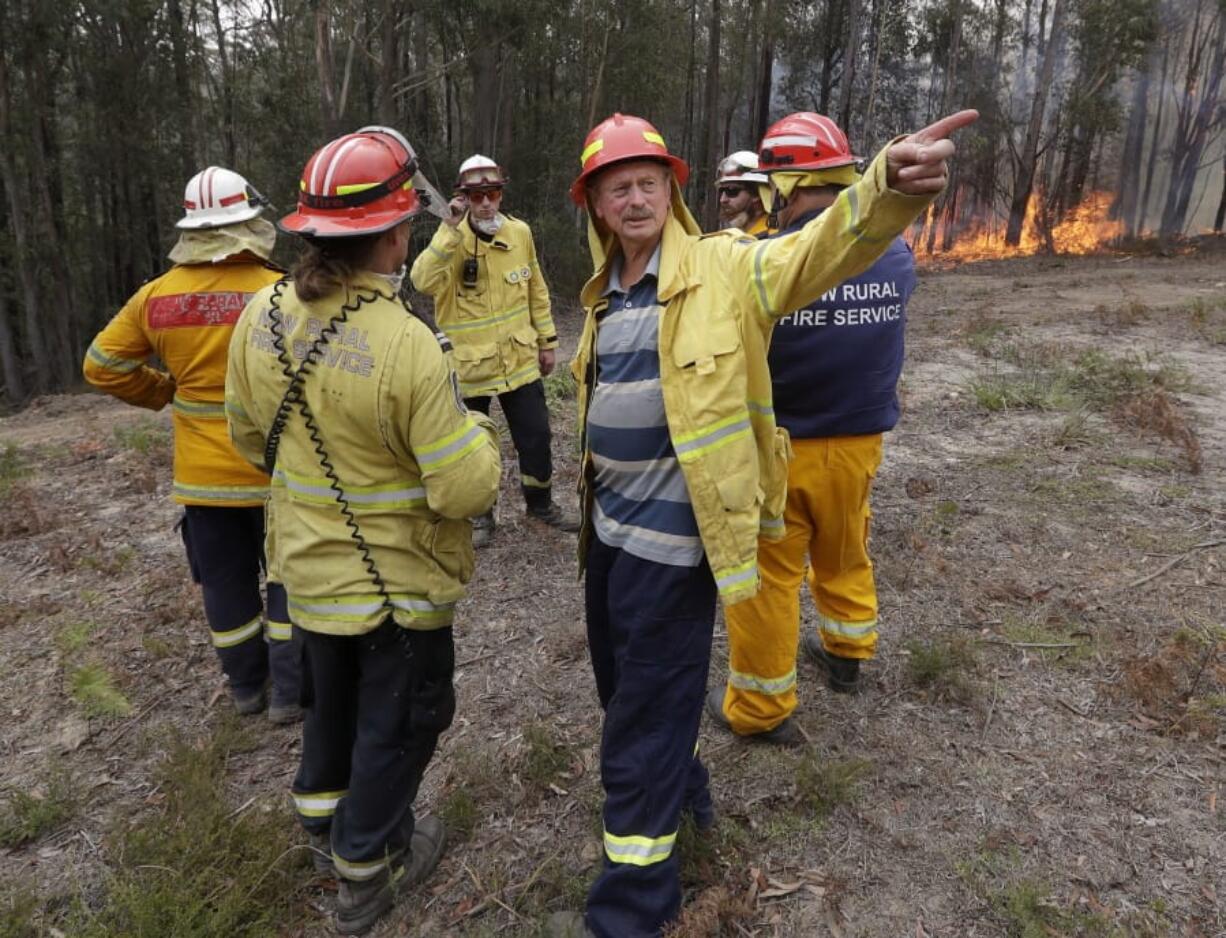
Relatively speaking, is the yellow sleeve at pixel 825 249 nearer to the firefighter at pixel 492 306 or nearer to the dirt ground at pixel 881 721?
the dirt ground at pixel 881 721

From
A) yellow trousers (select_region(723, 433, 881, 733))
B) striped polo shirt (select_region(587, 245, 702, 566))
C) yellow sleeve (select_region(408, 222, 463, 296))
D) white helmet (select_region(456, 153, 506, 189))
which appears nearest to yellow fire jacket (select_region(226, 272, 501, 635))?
striped polo shirt (select_region(587, 245, 702, 566))

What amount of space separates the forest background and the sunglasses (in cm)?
982

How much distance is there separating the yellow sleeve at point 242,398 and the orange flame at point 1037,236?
25328 millimetres

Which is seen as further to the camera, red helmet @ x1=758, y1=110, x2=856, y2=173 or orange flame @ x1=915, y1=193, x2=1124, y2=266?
orange flame @ x1=915, y1=193, x2=1124, y2=266

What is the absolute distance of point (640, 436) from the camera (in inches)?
80.7

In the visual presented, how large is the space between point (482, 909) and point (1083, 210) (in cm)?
3757

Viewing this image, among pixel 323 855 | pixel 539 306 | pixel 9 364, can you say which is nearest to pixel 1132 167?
pixel 539 306

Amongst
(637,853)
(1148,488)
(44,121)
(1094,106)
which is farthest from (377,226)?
(1094,106)

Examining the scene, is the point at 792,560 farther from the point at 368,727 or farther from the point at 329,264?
the point at 329,264

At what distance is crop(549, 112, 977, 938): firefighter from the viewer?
75.4 inches

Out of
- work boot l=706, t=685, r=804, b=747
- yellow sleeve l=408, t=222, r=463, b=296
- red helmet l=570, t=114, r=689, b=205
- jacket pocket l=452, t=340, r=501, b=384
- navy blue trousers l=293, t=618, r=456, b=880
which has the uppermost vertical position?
red helmet l=570, t=114, r=689, b=205

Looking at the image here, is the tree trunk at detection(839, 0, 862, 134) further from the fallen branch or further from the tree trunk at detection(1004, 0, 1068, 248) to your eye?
the fallen branch

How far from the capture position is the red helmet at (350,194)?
6.38 ft

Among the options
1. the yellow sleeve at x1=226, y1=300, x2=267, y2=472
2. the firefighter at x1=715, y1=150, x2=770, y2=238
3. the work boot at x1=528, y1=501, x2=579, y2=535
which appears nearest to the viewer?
the yellow sleeve at x1=226, y1=300, x2=267, y2=472
